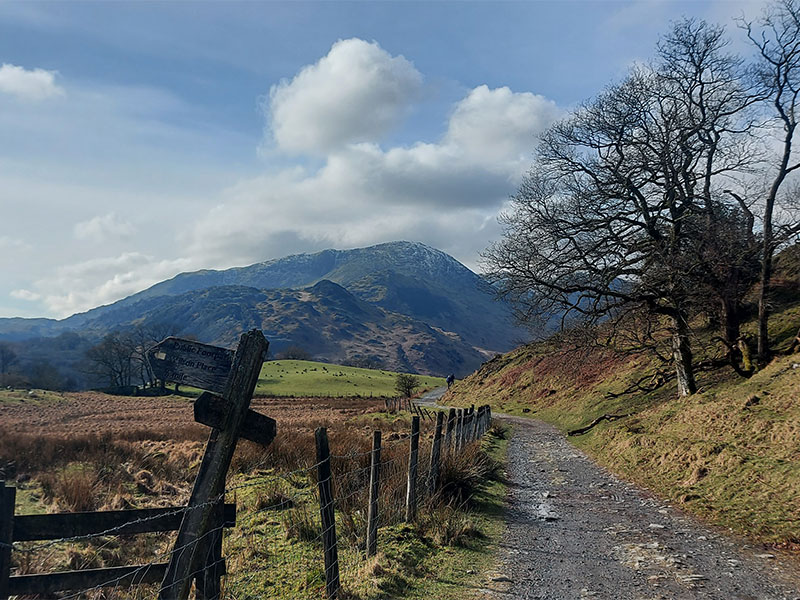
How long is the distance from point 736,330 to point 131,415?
134 feet

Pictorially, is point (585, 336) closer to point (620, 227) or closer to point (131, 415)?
point (620, 227)

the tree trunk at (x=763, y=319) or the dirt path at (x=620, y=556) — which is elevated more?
the tree trunk at (x=763, y=319)

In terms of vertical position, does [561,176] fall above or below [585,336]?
above

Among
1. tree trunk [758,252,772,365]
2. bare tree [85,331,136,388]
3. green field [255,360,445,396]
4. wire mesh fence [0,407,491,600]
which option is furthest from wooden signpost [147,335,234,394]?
bare tree [85,331,136,388]

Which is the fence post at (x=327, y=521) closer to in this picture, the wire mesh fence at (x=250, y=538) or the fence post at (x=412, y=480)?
the wire mesh fence at (x=250, y=538)

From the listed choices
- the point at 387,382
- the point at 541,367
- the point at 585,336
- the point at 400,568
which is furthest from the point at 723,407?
the point at 387,382

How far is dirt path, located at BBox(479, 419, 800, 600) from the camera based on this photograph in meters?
6.10

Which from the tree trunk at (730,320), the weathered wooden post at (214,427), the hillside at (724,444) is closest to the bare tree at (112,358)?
the hillside at (724,444)

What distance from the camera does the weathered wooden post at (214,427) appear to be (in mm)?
3959

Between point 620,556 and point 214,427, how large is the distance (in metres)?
6.11

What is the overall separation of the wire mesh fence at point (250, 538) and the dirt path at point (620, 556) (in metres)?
1.76

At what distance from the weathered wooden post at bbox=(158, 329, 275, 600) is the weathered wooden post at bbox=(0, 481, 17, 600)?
54.9 inches

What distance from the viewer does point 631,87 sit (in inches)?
810

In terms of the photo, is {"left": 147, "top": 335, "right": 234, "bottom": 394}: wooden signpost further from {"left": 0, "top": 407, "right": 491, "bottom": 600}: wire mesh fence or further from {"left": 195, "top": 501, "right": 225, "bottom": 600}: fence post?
{"left": 195, "top": 501, "right": 225, "bottom": 600}: fence post
